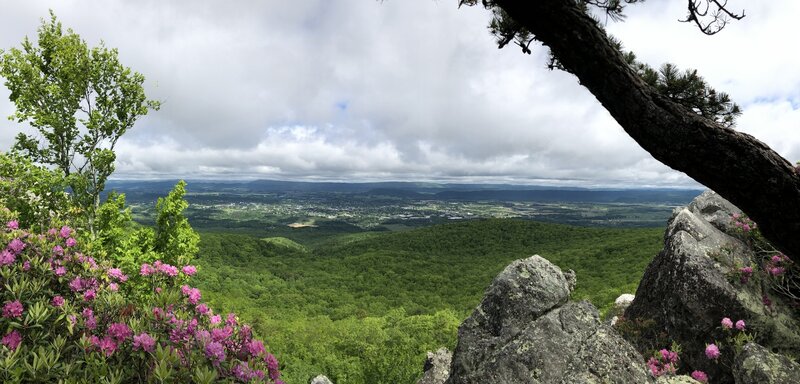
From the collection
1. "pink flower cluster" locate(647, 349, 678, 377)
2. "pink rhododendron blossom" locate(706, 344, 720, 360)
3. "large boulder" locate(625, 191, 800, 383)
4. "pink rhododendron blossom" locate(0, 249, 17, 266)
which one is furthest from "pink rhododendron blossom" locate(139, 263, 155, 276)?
"large boulder" locate(625, 191, 800, 383)

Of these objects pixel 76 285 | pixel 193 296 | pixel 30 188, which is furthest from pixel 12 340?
pixel 30 188

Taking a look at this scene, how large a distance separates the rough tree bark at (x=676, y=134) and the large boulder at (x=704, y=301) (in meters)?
10.5

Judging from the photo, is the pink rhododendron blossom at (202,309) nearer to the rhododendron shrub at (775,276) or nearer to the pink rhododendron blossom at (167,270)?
the pink rhododendron blossom at (167,270)

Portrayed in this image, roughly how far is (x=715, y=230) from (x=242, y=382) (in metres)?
17.9

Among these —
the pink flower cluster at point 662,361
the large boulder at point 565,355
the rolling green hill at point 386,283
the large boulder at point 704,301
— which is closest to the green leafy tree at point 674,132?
the large boulder at point 565,355

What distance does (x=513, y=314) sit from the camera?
12.3 m

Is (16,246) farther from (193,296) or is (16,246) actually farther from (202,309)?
(202,309)

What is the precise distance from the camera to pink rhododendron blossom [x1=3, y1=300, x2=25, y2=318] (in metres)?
3.57

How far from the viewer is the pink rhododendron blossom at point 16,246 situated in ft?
14.9

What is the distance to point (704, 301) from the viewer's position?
11.7m

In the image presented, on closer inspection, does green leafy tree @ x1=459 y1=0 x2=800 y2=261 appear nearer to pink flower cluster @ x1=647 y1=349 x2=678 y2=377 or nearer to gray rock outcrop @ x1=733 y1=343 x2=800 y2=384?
gray rock outcrop @ x1=733 y1=343 x2=800 y2=384

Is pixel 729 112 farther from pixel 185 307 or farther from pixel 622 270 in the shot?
pixel 622 270

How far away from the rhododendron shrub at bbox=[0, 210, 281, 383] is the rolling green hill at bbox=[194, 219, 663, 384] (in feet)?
17.4

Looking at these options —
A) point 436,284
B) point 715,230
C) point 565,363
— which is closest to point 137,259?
point 565,363
